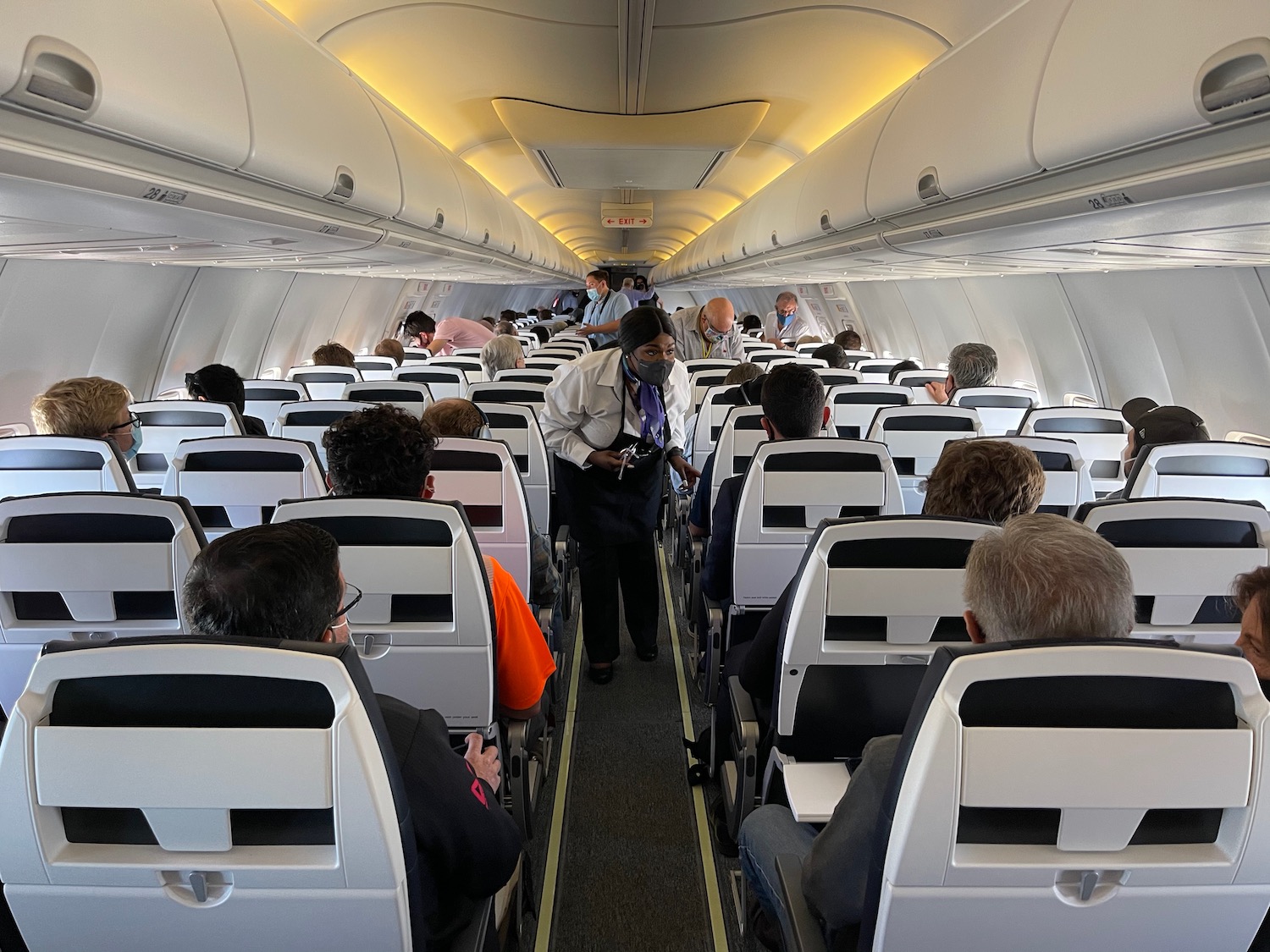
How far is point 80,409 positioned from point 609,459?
8.83ft

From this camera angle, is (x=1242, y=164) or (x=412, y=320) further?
(x=412, y=320)

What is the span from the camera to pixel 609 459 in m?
4.56

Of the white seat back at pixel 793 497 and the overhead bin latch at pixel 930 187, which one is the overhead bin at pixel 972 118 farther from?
the white seat back at pixel 793 497

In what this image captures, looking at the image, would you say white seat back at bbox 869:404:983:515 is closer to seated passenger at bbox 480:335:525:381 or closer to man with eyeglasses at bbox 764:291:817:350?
seated passenger at bbox 480:335:525:381

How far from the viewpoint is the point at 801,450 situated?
3592mm

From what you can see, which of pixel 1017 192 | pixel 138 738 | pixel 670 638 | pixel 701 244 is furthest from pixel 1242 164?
pixel 701 244

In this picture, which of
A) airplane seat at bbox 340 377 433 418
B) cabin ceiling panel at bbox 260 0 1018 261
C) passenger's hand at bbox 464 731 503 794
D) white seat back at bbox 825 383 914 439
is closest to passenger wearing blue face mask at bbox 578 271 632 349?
cabin ceiling panel at bbox 260 0 1018 261

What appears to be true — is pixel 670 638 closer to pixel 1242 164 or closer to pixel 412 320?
pixel 1242 164

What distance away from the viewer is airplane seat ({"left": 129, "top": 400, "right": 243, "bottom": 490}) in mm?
5504

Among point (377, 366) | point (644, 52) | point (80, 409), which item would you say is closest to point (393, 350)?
point (377, 366)

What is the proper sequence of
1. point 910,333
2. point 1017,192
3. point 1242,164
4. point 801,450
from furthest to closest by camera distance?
point 910,333, point 1017,192, point 801,450, point 1242,164

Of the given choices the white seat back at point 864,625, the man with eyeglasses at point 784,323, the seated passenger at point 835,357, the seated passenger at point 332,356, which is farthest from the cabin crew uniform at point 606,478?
the man with eyeglasses at point 784,323

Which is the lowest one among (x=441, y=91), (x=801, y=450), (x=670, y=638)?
(x=670, y=638)

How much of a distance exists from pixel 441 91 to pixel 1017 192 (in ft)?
A: 16.2
